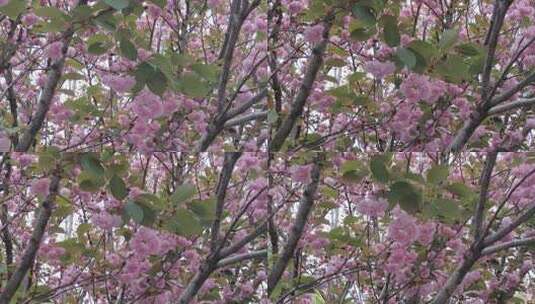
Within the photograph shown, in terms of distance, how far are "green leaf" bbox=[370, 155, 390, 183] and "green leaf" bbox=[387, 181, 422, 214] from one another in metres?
0.03

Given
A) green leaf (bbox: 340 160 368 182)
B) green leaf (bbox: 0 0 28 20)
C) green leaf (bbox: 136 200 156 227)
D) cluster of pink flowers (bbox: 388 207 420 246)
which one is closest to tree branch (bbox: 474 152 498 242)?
cluster of pink flowers (bbox: 388 207 420 246)

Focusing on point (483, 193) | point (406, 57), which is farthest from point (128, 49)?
point (483, 193)

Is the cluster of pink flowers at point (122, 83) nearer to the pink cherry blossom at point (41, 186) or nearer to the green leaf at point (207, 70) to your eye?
the green leaf at point (207, 70)

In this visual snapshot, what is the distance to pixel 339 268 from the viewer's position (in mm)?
1697

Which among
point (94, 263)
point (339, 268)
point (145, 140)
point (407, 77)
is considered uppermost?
point (407, 77)

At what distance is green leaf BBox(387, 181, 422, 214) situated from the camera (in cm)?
161

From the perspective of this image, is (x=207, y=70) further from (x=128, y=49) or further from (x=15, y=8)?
(x=15, y=8)

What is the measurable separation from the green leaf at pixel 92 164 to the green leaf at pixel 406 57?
0.70 m

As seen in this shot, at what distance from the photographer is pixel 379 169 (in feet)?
5.42

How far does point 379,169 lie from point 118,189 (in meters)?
0.58

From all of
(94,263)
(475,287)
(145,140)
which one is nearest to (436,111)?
(475,287)

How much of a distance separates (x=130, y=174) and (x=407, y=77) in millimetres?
647

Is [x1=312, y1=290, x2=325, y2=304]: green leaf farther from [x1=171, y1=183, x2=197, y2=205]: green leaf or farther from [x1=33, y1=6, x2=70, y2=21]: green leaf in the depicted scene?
[x1=33, y1=6, x2=70, y2=21]: green leaf

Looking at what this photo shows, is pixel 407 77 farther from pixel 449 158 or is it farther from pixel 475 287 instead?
pixel 475 287
